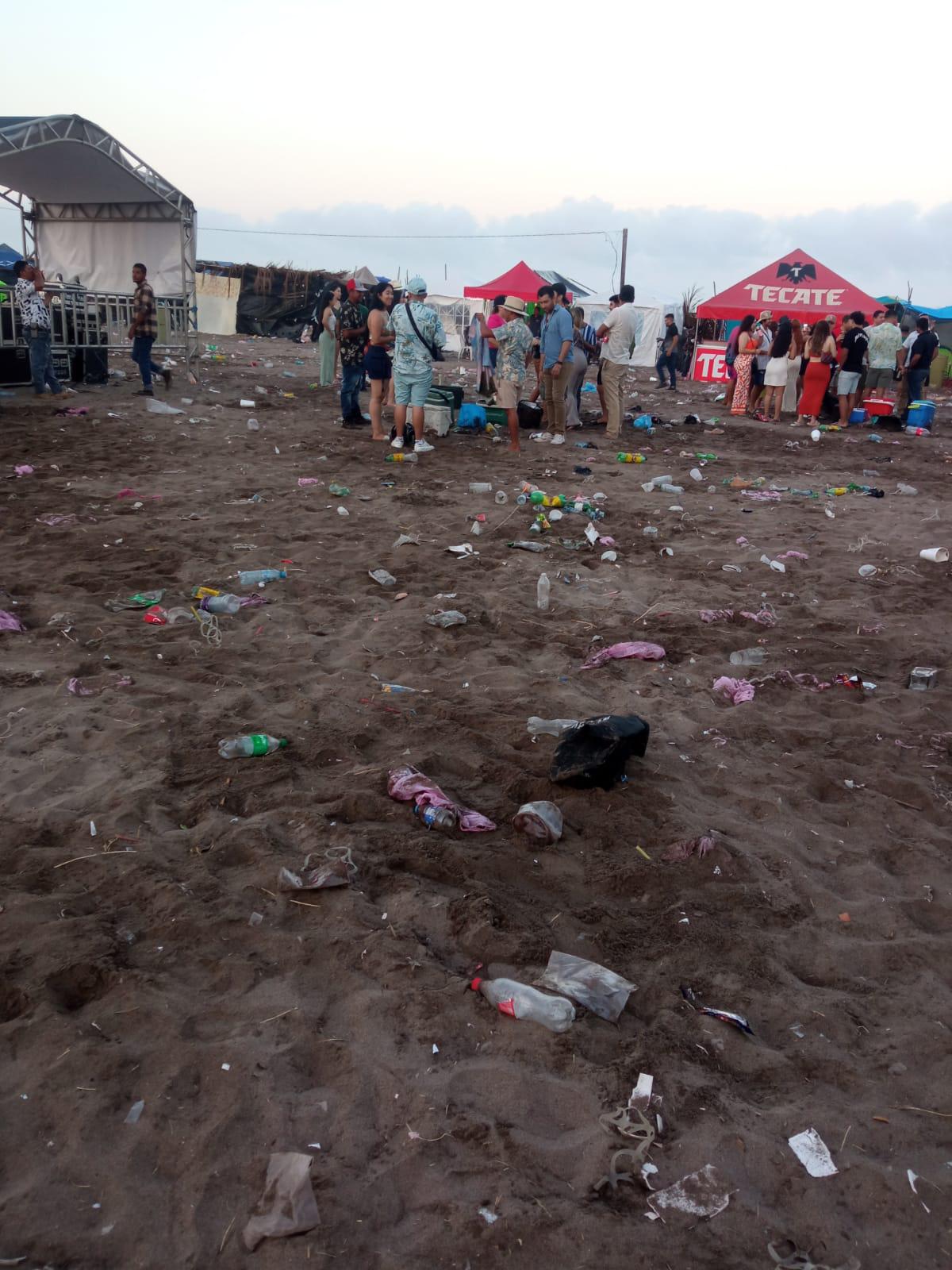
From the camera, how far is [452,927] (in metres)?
2.28

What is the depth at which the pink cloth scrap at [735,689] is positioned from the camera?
3729 millimetres

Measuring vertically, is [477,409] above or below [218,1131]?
above

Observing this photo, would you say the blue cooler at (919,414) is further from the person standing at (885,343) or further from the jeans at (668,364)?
the jeans at (668,364)

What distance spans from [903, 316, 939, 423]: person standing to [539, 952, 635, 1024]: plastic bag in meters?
12.8

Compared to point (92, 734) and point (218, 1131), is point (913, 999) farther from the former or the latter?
point (92, 734)

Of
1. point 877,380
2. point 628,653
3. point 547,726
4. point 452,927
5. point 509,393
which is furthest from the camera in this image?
point 877,380

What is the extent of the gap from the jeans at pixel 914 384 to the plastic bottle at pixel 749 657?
10.8m

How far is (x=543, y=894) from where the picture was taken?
8.14 ft

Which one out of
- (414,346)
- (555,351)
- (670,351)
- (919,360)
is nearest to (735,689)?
(414,346)

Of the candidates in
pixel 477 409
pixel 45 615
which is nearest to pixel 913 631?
pixel 45 615

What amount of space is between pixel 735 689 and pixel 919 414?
11.3 metres

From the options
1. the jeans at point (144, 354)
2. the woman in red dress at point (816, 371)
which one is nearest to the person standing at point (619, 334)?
the woman in red dress at point (816, 371)

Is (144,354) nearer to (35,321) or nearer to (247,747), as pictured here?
(35,321)

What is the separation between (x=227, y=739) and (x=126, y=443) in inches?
254
